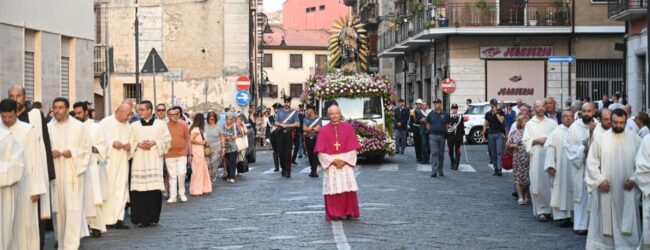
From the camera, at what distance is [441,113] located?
26.5m

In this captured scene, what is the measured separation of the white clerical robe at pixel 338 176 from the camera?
16.2 meters

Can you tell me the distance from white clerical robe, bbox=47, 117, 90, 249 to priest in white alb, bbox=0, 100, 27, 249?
78.0 inches

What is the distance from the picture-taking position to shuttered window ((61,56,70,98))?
29.8 meters

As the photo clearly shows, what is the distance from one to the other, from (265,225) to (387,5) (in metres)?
58.8

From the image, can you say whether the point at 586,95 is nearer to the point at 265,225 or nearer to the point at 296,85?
the point at 265,225

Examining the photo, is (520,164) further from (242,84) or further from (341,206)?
(242,84)

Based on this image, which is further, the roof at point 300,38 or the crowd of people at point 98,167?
the roof at point 300,38

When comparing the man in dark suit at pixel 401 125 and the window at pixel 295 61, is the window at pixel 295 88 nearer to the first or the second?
the window at pixel 295 61

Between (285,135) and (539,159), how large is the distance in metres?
10.1

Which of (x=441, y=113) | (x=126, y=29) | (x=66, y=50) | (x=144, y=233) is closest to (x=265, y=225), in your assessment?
(x=144, y=233)

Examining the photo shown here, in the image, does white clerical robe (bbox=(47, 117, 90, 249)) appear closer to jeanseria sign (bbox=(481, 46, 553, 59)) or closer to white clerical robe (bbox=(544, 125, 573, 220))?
white clerical robe (bbox=(544, 125, 573, 220))

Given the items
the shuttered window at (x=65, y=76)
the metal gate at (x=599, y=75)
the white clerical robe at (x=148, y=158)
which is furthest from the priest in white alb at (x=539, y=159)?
the metal gate at (x=599, y=75)

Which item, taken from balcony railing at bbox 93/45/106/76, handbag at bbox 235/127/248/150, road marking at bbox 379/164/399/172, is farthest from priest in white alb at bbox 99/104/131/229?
balcony railing at bbox 93/45/106/76

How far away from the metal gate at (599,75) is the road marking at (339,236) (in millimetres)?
35581
